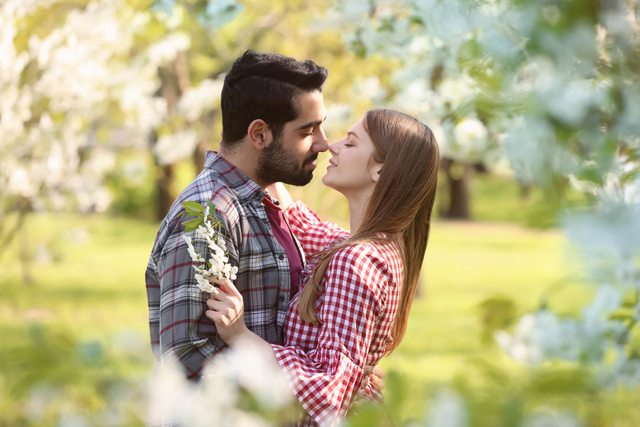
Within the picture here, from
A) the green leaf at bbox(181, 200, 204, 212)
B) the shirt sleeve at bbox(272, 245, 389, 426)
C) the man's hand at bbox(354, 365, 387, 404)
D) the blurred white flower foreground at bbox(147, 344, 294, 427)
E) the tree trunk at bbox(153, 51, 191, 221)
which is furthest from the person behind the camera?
the tree trunk at bbox(153, 51, 191, 221)

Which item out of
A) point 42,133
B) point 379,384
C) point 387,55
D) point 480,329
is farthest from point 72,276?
point 480,329

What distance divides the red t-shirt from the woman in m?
0.04

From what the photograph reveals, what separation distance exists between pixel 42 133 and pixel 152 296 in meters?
5.14

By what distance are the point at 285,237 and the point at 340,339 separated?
545 millimetres

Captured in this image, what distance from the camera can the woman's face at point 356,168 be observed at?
2.18 m

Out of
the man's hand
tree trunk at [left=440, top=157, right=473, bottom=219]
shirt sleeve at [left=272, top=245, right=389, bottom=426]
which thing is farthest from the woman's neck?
tree trunk at [left=440, top=157, right=473, bottom=219]

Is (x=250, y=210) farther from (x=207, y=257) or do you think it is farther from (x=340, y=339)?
(x=340, y=339)

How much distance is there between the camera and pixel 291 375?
172cm

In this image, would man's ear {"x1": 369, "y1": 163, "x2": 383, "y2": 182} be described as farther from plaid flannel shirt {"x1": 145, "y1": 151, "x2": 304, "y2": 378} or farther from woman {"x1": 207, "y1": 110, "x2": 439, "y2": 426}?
plaid flannel shirt {"x1": 145, "y1": 151, "x2": 304, "y2": 378}

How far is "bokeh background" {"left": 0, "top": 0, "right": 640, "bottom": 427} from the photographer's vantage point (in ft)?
2.37

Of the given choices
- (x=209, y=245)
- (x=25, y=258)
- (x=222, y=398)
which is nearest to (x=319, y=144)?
(x=209, y=245)

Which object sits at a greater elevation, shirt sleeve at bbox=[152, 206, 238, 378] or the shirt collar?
the shirt collar

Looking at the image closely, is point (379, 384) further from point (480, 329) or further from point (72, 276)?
point (72, 276)

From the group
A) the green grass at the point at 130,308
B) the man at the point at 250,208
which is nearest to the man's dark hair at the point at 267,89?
the man at the point at 250,208
